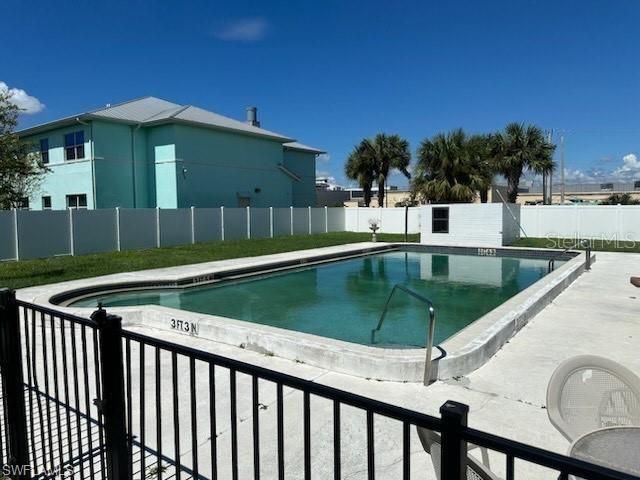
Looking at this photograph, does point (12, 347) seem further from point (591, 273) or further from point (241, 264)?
point (591, 273)

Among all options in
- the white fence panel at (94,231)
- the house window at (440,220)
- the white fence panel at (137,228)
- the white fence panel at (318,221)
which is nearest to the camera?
the white fence panel at (94,231)

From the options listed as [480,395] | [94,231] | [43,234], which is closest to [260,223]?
[94,231]

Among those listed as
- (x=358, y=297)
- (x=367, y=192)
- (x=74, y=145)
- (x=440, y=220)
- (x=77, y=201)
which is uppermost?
(x=74, y=145)

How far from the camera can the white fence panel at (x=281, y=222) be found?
24362mm

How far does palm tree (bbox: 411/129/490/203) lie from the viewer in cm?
2595

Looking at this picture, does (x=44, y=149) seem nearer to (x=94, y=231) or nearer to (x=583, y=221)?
(x=94, y=231)

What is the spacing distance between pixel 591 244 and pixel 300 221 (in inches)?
548

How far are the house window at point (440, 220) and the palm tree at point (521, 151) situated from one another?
8618 millimetres

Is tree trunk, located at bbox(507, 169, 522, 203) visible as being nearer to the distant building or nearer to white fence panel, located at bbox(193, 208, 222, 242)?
white fence panel, located at bbox(193, 208, 222, 242)

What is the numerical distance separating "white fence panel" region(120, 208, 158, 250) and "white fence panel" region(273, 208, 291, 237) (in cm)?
702

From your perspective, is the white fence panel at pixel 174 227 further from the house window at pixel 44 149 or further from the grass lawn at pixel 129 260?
the house window at pixel 44 149

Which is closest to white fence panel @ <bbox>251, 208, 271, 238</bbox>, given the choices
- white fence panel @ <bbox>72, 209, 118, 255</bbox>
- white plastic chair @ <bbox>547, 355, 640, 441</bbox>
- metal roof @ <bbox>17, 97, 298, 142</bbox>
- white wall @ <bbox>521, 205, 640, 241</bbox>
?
metal roof @ <bbox>17, 97, 298, 142</bbox>

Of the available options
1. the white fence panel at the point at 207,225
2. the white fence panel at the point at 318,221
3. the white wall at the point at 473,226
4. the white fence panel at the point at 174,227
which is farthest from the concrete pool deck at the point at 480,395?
the white fence panel at the point at 318,221

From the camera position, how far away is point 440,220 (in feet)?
73.0
